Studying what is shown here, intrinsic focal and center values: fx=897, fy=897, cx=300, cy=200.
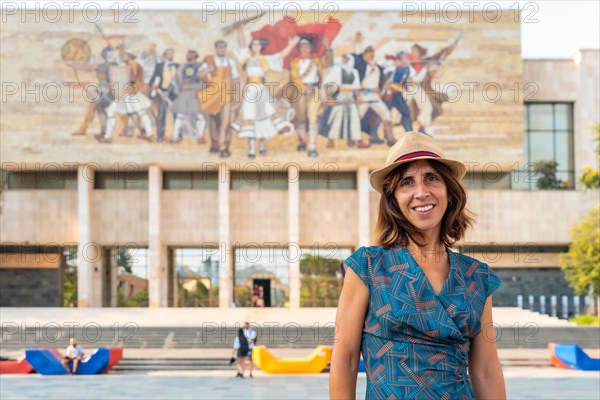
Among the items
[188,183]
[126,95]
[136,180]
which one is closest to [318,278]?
[188,183]

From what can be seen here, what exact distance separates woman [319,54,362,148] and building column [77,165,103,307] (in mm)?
11857

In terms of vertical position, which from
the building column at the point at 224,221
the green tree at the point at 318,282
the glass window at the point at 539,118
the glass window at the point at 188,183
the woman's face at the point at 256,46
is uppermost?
the woman's face at the point at 256,46

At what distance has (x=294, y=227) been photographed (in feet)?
144

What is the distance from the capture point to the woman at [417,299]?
7.96 ft

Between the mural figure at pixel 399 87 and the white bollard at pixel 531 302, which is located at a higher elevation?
the mural figure at pixel 399 87

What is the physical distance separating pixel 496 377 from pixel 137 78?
4173 centimetres

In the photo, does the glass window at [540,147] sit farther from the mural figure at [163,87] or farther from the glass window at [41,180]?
the glass window at [41,180]

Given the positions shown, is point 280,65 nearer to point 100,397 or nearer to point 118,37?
point 118,37

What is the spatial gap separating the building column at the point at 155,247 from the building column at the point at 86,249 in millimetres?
2928

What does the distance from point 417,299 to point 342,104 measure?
4108 cm

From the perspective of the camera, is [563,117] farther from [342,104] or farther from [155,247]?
[155,247]

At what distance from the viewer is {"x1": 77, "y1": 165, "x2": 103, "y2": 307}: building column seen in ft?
141

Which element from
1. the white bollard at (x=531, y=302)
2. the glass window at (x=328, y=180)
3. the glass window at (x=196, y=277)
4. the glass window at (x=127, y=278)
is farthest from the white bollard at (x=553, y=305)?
the glass window at (x=127, y=278)

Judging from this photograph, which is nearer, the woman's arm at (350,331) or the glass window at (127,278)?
the woman's arm at (350,331)
